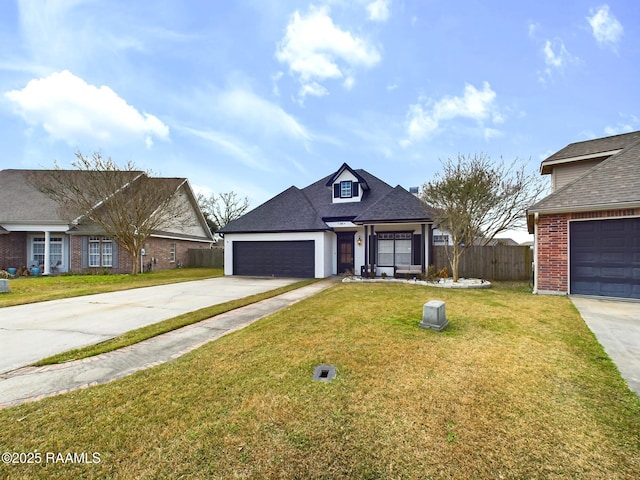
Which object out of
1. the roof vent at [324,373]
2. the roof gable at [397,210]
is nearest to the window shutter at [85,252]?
the roof gable at [397,210]

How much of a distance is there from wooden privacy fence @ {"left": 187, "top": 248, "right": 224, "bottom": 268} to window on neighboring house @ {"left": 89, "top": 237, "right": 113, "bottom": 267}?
19.0 feet

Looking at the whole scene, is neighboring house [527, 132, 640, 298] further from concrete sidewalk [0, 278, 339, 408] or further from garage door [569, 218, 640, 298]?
concrete sidewalk [0, 278, 339, 408]

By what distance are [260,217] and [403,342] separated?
14570 mm

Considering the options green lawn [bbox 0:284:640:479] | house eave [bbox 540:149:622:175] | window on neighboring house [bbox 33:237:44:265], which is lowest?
green lawn [bbox 0:284:640:479]

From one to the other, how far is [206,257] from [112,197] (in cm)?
842

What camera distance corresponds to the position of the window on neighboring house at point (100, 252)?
19125 mm

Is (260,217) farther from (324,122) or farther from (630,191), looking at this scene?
(630,191)

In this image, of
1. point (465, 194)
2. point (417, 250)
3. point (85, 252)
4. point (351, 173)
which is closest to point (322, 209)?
point (351, 173)

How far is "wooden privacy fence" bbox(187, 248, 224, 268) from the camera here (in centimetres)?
2369

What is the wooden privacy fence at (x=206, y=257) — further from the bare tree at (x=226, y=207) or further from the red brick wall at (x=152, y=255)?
the bare tree at (x=226, y=207)

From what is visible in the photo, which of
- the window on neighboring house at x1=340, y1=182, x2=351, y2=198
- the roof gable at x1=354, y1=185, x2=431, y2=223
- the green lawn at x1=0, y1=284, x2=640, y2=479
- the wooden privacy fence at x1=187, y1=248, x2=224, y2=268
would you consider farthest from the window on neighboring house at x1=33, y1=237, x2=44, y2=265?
the green lawn at x1=0, y1=284, x2=640, y2=479

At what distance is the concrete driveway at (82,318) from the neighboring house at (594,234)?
10.3 metres

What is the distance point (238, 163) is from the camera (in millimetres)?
23359

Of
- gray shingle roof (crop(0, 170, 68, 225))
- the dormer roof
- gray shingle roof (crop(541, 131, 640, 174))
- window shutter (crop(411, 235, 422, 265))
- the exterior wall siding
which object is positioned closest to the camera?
gray shingle roof (crop(541, 131, 640, 174))
